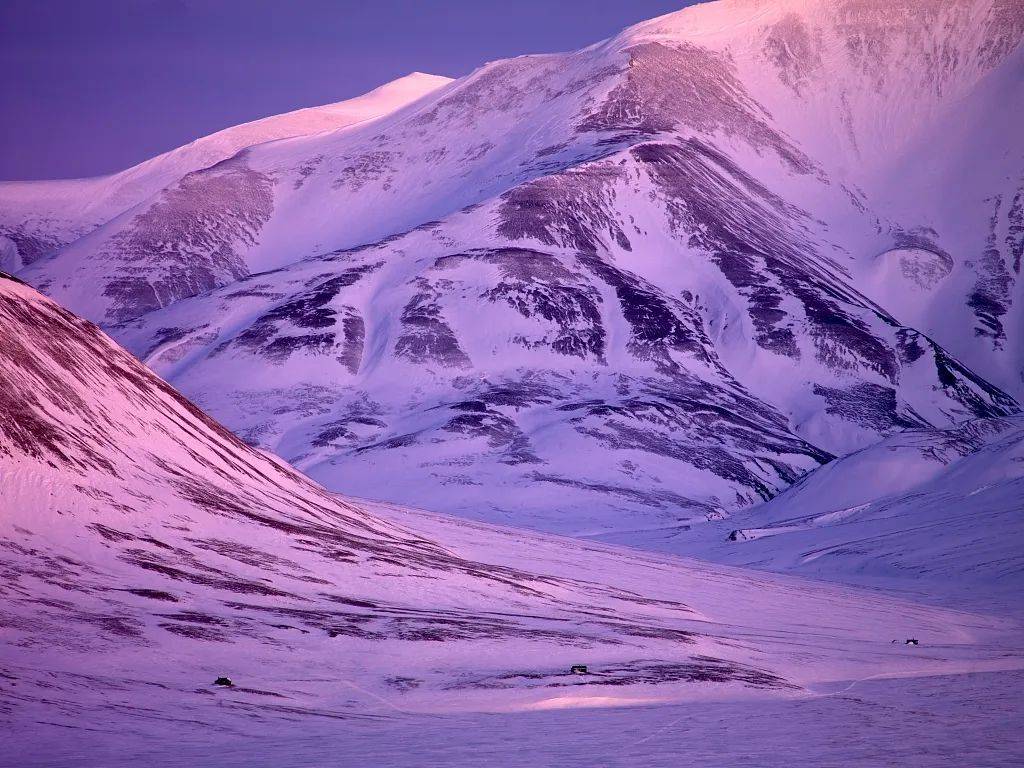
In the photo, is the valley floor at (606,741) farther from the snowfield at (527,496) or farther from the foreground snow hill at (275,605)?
the foreground snow hill at (275,605)

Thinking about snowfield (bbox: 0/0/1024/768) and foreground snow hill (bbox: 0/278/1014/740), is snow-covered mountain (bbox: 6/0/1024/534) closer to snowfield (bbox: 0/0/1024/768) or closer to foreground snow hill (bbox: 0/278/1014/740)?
snowfield (bbox: 0/0/1024/768)

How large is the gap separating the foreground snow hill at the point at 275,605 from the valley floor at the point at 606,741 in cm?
123

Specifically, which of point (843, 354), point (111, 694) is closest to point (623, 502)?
point (843, 354)

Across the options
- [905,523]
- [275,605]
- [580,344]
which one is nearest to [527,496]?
[905,523]

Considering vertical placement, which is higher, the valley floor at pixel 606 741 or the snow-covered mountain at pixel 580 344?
the snow-covered mountain at pixel 580 344

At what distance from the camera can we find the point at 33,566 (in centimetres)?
3161

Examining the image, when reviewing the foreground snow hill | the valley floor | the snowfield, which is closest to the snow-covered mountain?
the snowfield

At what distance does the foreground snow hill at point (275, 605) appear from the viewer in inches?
992

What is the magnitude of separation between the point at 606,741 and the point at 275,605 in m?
14.6

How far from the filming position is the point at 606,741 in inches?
830

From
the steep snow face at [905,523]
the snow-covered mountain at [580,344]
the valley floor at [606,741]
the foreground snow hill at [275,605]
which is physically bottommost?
the valley floor at [606,741]

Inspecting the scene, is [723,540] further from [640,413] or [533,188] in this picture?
[533,188]

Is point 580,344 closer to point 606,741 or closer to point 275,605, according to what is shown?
point 275,605

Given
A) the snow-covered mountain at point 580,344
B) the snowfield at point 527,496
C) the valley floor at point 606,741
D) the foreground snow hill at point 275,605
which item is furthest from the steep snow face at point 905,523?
the valley floor at point 606,741
